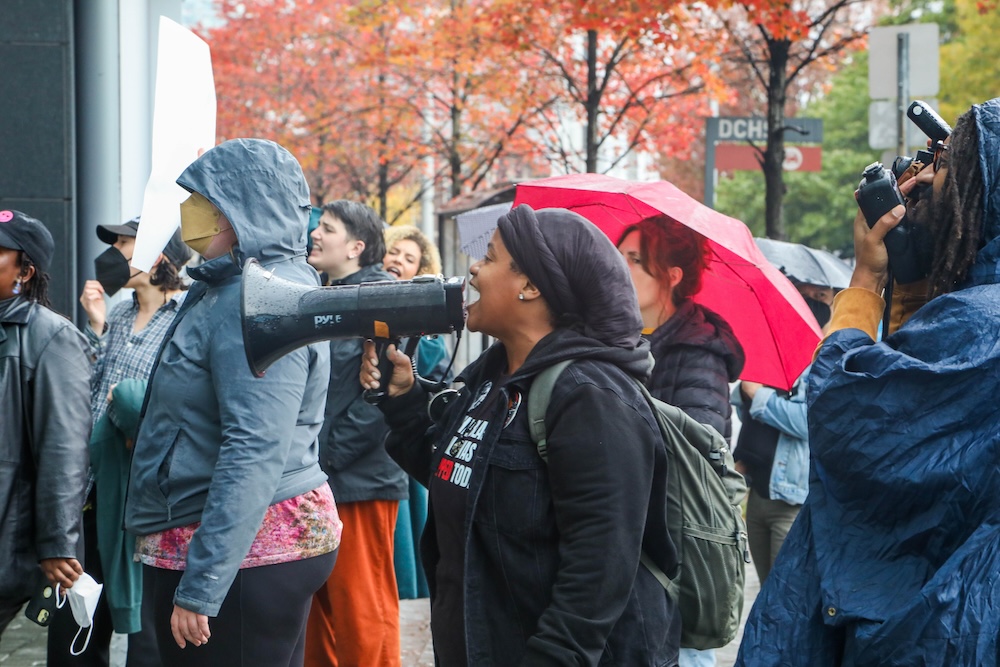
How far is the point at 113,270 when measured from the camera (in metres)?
5.51

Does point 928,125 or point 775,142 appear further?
point 775,142

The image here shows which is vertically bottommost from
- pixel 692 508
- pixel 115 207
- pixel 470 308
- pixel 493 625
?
pixel 493 625

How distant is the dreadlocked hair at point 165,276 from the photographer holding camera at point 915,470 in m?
3.51

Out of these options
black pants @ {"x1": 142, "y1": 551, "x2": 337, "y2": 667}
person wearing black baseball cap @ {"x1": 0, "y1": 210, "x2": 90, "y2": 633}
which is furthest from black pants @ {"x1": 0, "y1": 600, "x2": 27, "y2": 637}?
black pants @ {"x1": 142, "y1": 551, "x2": 337, "y2": 667}

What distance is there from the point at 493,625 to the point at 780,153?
908cm

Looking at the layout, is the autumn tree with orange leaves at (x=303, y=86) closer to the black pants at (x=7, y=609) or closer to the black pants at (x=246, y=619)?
the black pants at (x=7, y=609)

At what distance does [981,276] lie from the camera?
2.26 m

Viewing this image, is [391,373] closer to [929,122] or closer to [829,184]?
[929,122]

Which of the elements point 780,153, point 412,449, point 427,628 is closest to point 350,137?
point 780,153

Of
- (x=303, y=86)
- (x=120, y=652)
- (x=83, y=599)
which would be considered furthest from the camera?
(x=303, y=86)

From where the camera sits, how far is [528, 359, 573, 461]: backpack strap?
2590 millimetres

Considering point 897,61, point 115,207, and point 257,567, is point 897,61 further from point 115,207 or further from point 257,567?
point 257,567

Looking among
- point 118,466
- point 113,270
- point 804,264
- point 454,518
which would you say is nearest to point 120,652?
point 118,466

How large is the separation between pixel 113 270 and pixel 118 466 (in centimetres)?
105
